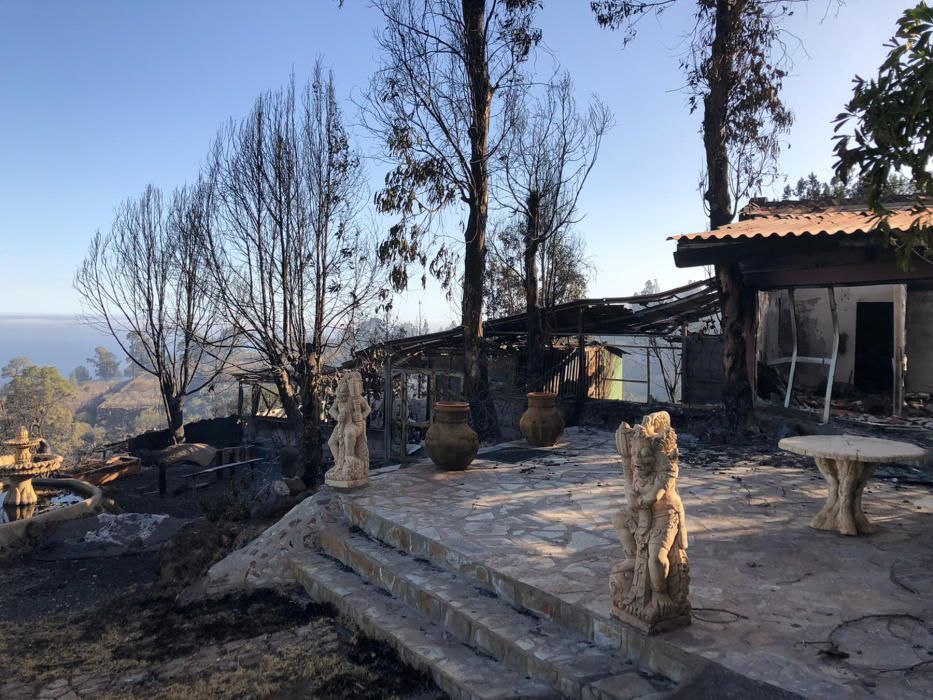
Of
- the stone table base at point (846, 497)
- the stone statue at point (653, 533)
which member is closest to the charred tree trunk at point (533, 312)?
the stone table base at point (846, 497)

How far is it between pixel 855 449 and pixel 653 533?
2.82 metres

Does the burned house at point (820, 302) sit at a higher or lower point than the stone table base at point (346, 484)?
higher

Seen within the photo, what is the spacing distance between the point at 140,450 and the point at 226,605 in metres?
15.7

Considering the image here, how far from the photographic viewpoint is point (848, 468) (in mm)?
5234

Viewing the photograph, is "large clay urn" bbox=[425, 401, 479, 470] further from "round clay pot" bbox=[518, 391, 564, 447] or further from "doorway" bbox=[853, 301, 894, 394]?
"doorway" bbox=[853, 301, 894, 394]

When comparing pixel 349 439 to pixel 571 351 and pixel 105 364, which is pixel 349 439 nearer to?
pixel 571 351

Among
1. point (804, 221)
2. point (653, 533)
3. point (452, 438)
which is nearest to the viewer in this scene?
point (653, 533)

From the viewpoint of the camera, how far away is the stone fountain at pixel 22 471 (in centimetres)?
1164

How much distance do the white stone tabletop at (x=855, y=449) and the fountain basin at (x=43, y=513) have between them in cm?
1125

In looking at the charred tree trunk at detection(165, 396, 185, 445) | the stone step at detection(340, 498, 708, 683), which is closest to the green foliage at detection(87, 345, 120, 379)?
the charred tree trunk at detection(165, 396, 185, 445)

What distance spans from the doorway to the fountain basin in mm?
14731

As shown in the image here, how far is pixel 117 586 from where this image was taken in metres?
8.08

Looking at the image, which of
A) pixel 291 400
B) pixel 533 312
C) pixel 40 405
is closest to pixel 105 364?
pixel 40 405

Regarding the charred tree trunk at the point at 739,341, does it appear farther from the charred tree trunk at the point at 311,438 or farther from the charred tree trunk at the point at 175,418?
the charred tree trunk at the point at 175,418
